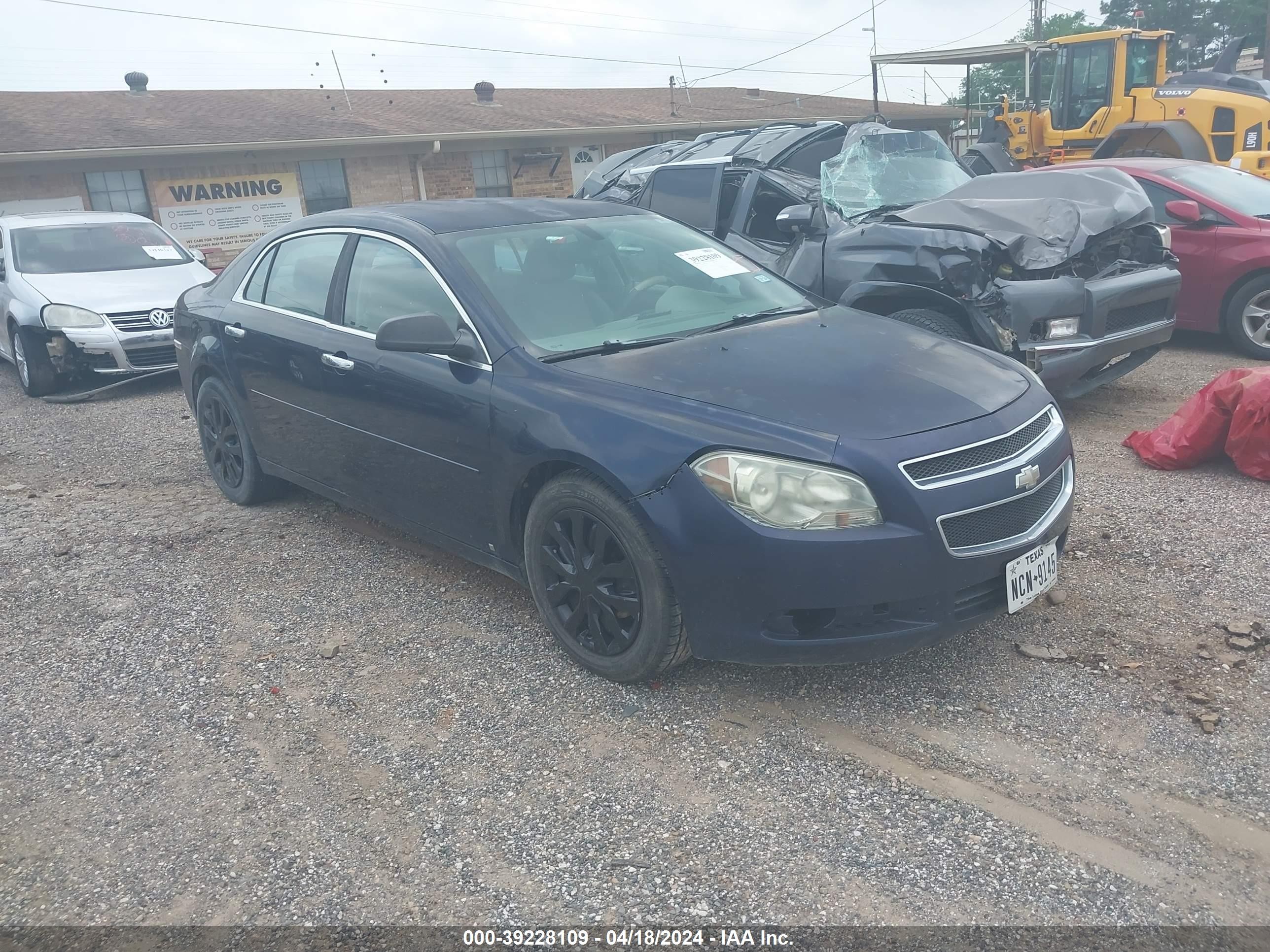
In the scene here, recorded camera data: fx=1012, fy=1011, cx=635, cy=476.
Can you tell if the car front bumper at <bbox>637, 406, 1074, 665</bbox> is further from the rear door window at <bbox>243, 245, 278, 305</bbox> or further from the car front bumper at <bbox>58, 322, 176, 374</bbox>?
the car front bumper at <bbox>58, 322, 176, 374</bbox>

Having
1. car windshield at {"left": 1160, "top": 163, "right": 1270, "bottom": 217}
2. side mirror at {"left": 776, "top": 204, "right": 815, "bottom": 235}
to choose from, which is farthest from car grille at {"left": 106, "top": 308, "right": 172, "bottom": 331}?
car windshield at {"left": 1160, "top": 163, "right": 1270, "bottom": 217}

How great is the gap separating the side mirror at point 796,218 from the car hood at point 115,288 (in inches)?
218

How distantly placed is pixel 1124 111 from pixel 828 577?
579 inches

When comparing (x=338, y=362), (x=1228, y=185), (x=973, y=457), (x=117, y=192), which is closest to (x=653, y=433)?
(x=973, y=457)

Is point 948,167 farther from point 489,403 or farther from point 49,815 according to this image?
point 49,815

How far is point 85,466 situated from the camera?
702 centimetres

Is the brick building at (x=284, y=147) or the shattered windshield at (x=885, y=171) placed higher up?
the brick building at (x=284, y=147)

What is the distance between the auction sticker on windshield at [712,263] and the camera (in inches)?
177

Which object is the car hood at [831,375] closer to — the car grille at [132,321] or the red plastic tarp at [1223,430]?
the red plastic tarp at [1223,430]

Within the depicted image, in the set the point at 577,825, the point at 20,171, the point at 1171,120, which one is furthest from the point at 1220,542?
the point at 20,171

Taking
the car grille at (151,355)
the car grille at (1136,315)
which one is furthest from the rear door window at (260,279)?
the car grille at (1136,315)

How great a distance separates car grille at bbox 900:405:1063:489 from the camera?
3072 millimetres

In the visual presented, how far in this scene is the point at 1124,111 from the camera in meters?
14.9

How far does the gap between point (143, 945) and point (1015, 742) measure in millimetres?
2496
